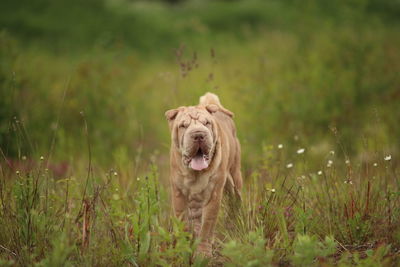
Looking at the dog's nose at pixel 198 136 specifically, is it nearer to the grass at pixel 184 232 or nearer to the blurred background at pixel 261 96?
the grass at pixel 184 232

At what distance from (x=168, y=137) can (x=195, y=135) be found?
18.5 feet

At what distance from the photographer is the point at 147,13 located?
2119cm

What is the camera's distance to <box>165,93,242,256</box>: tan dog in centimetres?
376

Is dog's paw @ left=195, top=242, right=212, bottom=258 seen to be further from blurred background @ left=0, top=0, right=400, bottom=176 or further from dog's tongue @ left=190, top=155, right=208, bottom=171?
blurred background @ left=0, top=0, right=400, bottom=176

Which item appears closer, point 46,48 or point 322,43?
point 322,43

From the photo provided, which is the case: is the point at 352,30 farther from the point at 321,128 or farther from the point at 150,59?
the point at 150,59

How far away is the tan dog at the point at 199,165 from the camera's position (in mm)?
3762

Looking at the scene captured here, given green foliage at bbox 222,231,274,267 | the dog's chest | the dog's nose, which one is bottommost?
green foliage at bbox 222,231,274,267

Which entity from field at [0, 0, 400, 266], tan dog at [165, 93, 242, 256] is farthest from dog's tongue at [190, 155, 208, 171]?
field at [0, 0, 400, 266]

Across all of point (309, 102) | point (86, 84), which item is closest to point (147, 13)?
point (86, 84)

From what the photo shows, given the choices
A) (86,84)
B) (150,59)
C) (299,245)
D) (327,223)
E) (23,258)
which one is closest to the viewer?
(299,245)

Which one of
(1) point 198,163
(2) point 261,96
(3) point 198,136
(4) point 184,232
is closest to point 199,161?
(1) point 198,163

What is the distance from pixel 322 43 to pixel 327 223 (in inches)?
233

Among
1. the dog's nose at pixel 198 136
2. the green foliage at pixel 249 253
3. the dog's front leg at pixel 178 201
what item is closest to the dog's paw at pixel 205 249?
the dog's front leg at pixel 178 201
